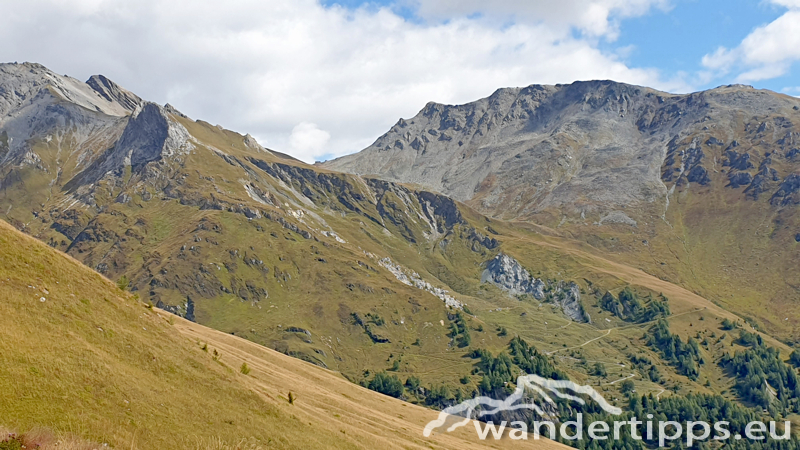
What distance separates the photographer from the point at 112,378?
39406 millimetres

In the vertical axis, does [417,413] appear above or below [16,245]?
below

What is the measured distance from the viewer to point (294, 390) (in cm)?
7050

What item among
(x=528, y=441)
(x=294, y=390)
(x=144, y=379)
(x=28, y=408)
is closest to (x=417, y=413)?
(x=528, y=441)

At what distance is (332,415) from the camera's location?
65.8 m

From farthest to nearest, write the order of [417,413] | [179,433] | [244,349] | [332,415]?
[417,413]
[244,349]
[332,415]
[179,433]

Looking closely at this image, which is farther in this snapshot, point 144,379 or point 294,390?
point 294,390

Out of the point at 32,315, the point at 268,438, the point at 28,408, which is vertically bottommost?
the point at 268,438

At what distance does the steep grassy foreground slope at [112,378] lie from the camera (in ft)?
112

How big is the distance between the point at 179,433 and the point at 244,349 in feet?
192

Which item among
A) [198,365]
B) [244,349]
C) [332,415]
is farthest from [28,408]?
[244,349]

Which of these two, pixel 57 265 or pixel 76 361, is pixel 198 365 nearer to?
pixel 76 361

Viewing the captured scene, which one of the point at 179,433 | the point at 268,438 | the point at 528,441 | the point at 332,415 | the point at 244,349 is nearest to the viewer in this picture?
the point at 179,433

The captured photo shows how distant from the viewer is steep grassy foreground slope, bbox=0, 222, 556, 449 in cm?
3419

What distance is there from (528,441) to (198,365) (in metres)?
97.7
